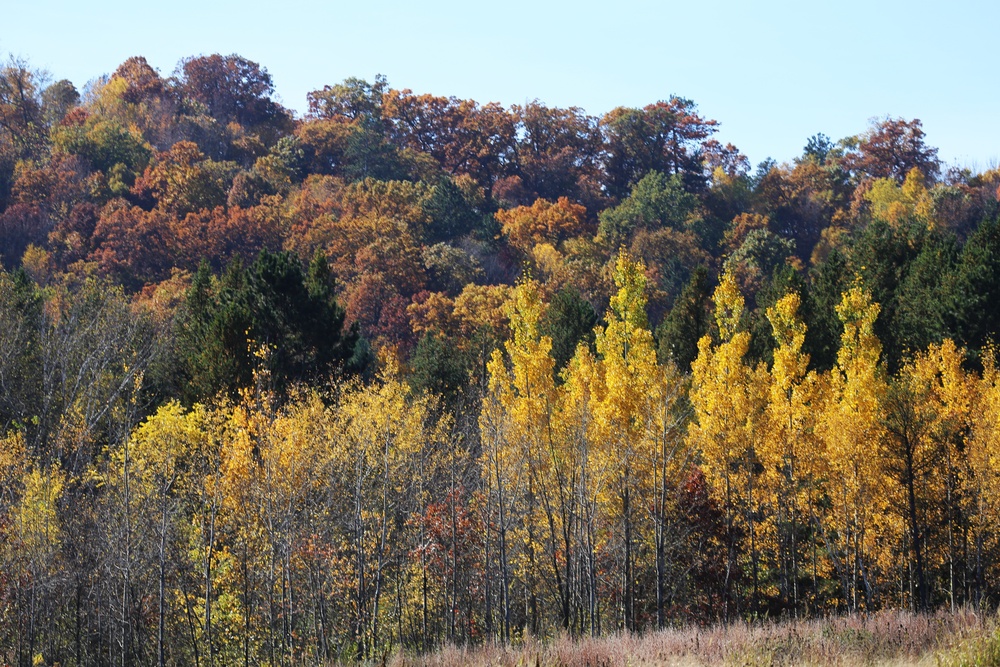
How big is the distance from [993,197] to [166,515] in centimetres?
7918

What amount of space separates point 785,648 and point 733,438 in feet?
39.5

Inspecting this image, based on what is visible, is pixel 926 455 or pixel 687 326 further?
pixel 687 326

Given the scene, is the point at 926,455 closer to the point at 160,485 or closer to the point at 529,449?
the point at 529,449

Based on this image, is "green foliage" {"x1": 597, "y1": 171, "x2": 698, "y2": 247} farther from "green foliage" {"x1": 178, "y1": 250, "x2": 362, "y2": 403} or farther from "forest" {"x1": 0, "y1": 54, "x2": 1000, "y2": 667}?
"green foliage" {"x1": 178, "y1": 250, "x2": 362, "y2": 403}


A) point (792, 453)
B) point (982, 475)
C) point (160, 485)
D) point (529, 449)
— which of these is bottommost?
point (982, 475)

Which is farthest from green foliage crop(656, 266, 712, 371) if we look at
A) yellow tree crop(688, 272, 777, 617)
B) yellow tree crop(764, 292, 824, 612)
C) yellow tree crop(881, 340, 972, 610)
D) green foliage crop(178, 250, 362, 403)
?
yellow tree crop(881, 340, 972, 610)

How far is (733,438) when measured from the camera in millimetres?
27688

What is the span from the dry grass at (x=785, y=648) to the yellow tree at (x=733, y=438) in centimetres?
956

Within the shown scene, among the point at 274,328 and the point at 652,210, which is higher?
the point at 652,210

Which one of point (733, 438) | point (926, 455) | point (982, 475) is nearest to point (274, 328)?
point (733, 438)

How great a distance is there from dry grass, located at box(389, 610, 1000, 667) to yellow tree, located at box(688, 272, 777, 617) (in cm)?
956

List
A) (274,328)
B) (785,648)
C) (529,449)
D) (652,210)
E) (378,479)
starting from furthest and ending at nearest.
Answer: (652,210), (274,328), (378,479), (529,449), (785,648)

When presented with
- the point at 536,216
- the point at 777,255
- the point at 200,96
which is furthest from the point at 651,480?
the point at 200,96

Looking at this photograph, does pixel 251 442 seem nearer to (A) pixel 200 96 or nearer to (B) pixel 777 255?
(B) pixel 777 255
